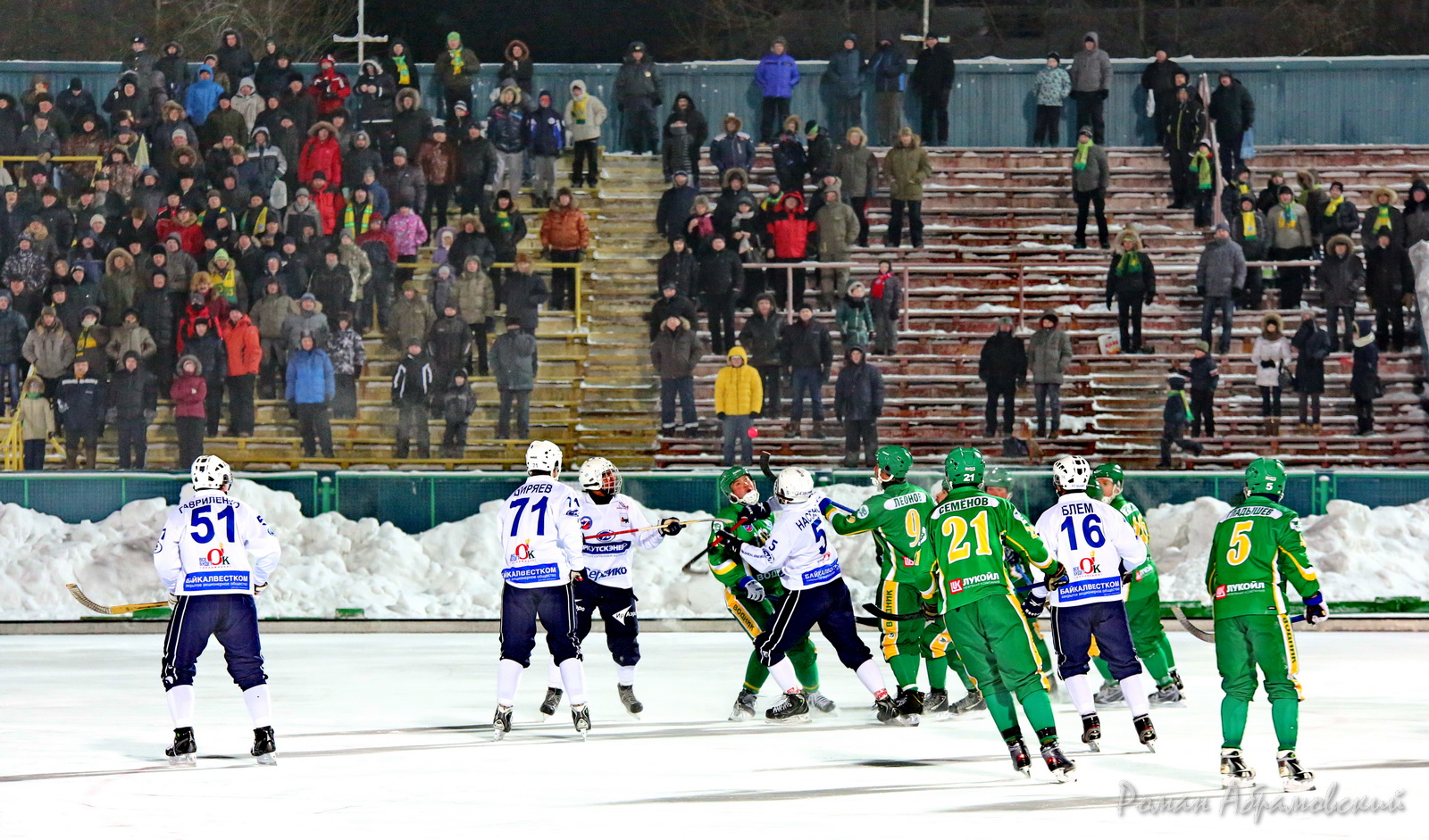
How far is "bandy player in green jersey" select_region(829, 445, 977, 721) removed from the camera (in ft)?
37.0

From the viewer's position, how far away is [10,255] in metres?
23.6

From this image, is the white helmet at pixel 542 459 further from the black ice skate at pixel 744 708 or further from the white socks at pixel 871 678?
the white socks at pixel 871 678

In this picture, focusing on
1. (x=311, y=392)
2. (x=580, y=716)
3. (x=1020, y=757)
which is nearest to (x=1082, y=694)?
(x=1020, y=757)

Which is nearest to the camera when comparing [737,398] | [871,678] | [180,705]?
[180,705]

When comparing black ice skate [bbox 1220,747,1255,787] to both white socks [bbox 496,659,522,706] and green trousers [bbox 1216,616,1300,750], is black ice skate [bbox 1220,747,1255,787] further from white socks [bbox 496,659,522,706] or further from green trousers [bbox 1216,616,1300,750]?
white socks [bbox 496,659,522,706]

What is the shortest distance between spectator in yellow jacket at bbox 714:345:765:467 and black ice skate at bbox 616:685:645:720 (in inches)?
396

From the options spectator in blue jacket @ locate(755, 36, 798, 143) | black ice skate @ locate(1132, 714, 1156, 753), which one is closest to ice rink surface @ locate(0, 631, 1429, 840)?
black ice skate @ locate(1132, 714, 1156, 753)

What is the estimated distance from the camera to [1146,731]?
10344mm

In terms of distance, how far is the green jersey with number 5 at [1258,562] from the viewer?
9039mm

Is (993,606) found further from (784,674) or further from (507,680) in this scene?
(507,680)

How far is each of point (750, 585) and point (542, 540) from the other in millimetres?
1762

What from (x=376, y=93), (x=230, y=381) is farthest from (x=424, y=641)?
(x=376, y=93)

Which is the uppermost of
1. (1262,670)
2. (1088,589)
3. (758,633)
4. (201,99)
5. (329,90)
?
(329,90)

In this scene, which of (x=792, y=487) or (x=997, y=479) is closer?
(x=997, y=479)
